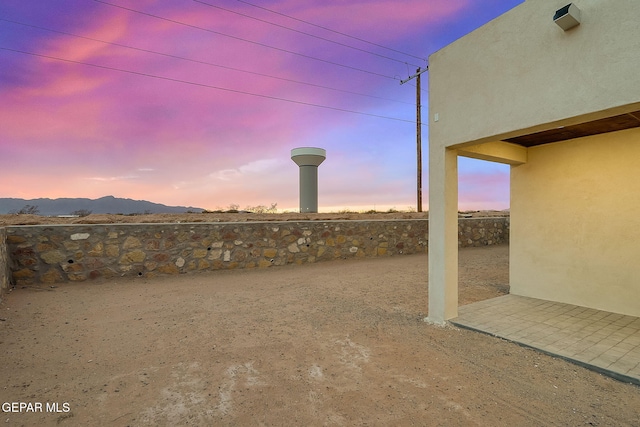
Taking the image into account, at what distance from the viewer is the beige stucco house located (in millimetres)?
2740

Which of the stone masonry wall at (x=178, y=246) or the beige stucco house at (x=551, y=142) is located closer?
the beige stucco house at (x=551, y=142)

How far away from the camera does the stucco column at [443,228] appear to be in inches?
157

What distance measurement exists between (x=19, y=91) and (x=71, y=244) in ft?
11.2

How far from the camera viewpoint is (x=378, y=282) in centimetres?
670

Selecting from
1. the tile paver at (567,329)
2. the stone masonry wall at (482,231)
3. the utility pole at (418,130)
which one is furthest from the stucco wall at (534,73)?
the utility pole at (418,130)

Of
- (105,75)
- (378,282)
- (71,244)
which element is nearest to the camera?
(71,244)

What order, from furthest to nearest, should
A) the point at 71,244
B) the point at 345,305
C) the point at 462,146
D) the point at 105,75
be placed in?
the point at 105,75 < the point at 71,244 < the point at 345,305 < the point at 462,146

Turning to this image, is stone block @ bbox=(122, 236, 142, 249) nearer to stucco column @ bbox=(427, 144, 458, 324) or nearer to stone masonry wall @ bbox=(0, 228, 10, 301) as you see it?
stone masonry wall @ bbox=(0, 228, 10, 301)

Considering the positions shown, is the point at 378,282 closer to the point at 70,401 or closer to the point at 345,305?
the point at 345,305

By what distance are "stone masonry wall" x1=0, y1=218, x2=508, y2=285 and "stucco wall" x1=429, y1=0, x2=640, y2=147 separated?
527 centimetres

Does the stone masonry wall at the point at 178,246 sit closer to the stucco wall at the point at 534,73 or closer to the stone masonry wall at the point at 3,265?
the stone masonry wall at the point at 3,265

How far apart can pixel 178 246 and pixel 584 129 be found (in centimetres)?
772

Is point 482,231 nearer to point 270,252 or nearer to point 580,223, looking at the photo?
point 580,223

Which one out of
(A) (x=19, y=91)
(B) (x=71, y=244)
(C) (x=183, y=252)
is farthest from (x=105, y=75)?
(C) (x=183, y=252)
